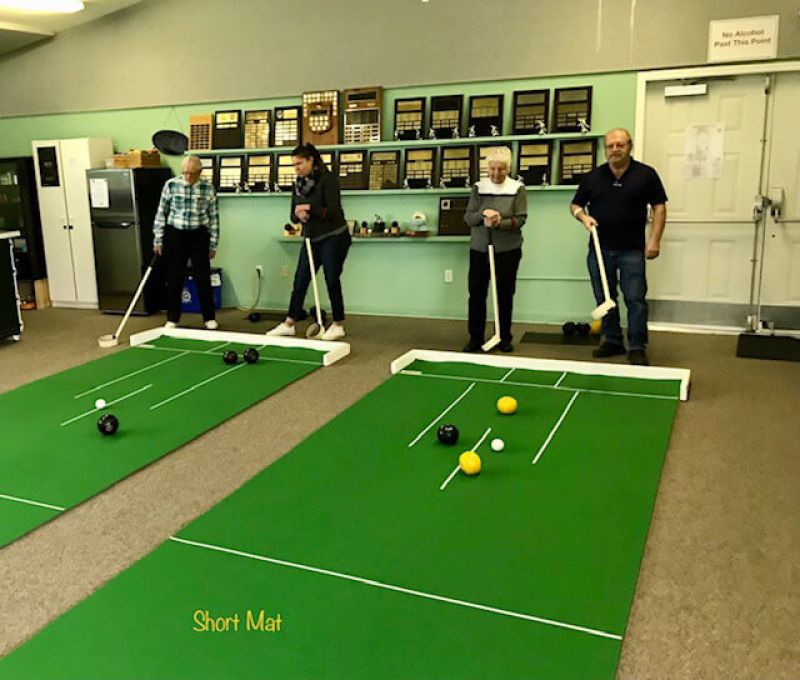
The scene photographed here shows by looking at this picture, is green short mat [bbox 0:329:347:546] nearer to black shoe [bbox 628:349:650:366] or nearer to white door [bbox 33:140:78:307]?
black shoe [bbox 628:349:650:366]

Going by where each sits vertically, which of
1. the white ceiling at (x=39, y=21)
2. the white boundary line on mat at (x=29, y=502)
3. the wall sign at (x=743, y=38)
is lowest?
the white boundary line on mat at (x=29, y=502)

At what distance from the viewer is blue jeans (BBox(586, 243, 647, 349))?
526cm

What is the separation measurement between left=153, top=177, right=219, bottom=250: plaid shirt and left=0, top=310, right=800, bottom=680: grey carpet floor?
1696 millimetres

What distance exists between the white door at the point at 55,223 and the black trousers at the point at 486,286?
4.46 meters

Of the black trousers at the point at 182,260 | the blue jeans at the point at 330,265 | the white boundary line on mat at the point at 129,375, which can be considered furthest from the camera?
the black trousers at the point at 182,260

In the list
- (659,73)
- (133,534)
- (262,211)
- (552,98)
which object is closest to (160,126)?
(262,211)

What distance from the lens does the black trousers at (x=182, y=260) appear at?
646 cm

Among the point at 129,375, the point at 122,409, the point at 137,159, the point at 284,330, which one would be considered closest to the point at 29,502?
the point at 122,409

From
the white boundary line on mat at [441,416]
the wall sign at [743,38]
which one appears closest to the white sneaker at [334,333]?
the white boundary line on mat at [441,416]

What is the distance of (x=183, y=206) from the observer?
6.35 meters

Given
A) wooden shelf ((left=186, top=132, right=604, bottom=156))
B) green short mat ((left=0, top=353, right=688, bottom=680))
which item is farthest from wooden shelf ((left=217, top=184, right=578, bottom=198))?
green short mat ((left=0, top=353, right=688, bottom=680))

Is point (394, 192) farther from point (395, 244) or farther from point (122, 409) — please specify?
point (122, 409)

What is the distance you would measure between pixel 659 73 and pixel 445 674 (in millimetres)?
5372

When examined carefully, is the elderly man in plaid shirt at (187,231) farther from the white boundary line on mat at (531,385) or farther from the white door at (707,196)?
the white door at (707,196)
